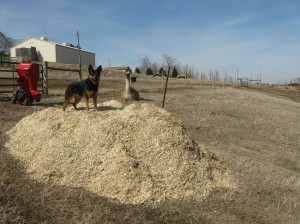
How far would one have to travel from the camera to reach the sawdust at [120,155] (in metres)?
6.41

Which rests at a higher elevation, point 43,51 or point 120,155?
point 43,51

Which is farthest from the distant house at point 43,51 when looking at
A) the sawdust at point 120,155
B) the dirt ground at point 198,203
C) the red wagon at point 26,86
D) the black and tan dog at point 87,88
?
the sawdust at point 120,155

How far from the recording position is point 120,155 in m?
6.74

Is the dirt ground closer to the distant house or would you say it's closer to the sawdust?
the sawdust

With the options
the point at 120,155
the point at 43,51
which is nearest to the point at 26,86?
the point at 120,155

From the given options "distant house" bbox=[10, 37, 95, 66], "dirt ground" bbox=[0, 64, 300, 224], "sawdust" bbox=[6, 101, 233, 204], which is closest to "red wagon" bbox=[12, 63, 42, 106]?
"dirt ground" bbox=[0, 64, 300, 224]

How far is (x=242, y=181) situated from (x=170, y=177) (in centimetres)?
183

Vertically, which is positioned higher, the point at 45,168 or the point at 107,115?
the point at 107,115

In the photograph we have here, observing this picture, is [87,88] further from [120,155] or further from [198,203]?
[198,203]

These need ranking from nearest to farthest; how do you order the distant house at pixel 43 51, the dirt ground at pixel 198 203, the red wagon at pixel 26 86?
the dirt ground at pixel 198 203
the red wagon at pixel 26 86
the distant house at pixel 43 51

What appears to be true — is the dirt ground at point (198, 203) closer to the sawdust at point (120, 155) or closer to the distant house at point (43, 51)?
the sawdust at point (120, 155)

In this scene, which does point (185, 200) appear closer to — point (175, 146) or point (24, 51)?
point (175, 146)

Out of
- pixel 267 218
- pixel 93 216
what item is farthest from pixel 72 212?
pixel 267 218

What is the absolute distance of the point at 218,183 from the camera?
729 centimetres
